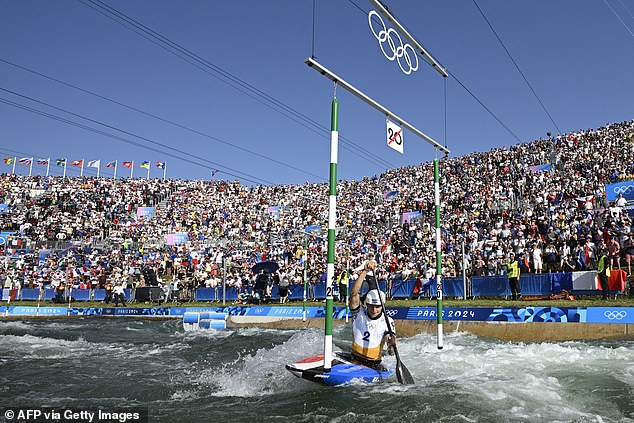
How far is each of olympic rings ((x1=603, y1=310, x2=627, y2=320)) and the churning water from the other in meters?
1.05

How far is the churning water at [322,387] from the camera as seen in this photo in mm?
7109

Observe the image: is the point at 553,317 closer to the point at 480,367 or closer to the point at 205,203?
the point at 480,367

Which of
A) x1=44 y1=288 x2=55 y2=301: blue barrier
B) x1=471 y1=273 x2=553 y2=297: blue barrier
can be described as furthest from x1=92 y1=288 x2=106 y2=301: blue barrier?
x1=471 y1=273 x2=553 y2=297: blue barrier

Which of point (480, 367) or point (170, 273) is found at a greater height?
point (170, 273)

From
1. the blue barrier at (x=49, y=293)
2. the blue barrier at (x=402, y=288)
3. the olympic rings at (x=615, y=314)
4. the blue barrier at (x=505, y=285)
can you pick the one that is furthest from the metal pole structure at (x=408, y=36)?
the blue barrier at (x=49, y=293)

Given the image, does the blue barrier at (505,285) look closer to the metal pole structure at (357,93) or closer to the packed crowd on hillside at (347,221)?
the packed crowd on hillside at (347,221)

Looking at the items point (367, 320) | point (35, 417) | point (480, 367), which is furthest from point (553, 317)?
point (35, 417)

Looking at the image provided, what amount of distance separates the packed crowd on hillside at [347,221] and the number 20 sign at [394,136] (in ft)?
41.3

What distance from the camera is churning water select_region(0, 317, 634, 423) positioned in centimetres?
711

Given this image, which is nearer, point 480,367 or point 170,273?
point 480,367

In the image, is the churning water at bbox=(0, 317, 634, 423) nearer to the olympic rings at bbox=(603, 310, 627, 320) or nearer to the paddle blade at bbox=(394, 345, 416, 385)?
the paddle blade at bbox=(394, 345, 416, 385)

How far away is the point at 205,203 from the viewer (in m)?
50.2

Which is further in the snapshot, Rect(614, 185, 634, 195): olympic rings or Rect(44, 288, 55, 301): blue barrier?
Rect(44, 288, 55, 301): blue barrier

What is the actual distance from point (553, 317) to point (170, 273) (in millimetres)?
28718
